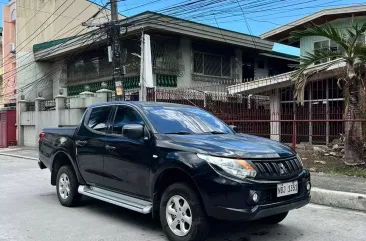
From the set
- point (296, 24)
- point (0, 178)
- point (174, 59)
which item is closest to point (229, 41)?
point (174, 59)

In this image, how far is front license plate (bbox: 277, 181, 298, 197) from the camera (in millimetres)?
4627

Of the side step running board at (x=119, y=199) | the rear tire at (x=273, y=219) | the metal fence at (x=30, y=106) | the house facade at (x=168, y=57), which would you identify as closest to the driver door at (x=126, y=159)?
the side step running board at (x=119, y=199)

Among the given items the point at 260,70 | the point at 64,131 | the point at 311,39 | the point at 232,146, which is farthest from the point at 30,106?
the point at 232,146

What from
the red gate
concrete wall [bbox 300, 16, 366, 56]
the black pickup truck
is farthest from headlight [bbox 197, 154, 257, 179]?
the red gate

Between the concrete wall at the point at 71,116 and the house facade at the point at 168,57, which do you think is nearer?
the house facade at the point at 168,57

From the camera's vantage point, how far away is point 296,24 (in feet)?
58.5

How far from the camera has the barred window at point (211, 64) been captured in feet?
72.6

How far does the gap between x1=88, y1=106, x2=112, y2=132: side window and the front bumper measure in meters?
2.40

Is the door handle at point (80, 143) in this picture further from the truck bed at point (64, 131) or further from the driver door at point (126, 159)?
the driver door at point (126, 159)

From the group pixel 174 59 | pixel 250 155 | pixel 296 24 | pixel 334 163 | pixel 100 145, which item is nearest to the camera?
pixel 250 155

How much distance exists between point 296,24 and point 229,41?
501 cm

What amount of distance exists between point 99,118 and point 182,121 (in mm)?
1554

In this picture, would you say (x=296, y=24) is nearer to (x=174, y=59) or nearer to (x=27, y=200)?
(x=174, y=59)

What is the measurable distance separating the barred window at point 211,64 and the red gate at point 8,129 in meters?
13.0
